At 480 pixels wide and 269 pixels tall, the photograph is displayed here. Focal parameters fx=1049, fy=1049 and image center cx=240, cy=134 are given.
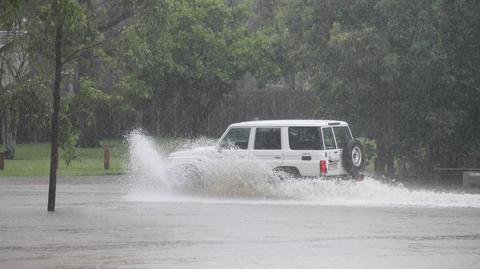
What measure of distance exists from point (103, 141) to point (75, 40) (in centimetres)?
3310

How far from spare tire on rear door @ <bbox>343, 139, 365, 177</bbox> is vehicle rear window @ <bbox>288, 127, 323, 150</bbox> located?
24.4 inches

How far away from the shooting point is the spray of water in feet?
74.9

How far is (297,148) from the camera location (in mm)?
23359

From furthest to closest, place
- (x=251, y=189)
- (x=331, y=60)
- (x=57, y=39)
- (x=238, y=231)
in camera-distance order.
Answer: (x=331, y=60)
(x=251, y=189)
(x=57, y=39)
(x=238, y=231)

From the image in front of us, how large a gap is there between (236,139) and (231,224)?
247 inches

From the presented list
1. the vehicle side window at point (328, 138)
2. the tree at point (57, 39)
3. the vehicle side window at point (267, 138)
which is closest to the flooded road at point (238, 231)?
the vehicle side window at point (328, 138)

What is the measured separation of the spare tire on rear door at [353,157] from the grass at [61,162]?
7474 mm

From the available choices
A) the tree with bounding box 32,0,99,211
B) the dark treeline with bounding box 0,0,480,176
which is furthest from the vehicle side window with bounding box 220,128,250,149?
the tree with bounding box 32,0,99,211

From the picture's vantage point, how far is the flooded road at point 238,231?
534 inches

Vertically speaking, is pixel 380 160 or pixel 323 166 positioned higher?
pixel 380 160

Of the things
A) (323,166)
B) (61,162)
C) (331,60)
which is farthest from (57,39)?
(61,162)

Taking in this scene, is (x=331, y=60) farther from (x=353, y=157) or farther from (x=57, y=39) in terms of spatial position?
(x=57, y=39)

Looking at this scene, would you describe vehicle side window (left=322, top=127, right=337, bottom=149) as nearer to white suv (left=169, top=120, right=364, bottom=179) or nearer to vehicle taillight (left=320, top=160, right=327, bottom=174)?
white suv (left=169, top=120, right=364, bottom=179)

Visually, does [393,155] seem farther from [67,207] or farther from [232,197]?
[67,207]
